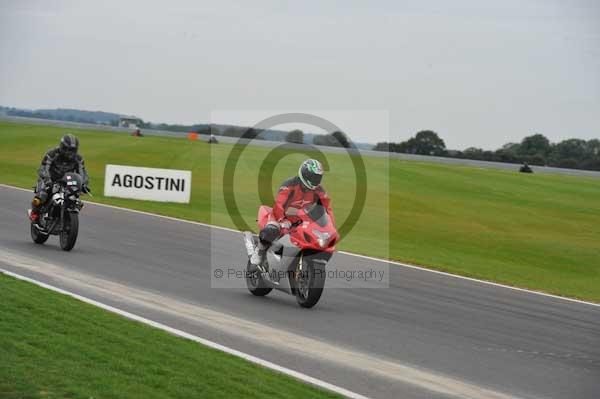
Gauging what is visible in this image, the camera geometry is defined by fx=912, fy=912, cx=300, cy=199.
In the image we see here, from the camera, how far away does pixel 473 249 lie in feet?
84.6

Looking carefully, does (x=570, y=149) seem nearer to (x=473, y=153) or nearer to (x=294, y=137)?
(x=473, y=153)

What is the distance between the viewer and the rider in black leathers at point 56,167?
633 inches

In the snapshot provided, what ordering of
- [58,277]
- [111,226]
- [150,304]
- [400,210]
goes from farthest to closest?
[400,210], [111,226], [58,277], [150,304]

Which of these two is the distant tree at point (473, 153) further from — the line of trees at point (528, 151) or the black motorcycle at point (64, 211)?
Result: the black motorcycle at point (64, 211)

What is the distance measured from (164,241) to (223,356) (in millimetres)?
10402

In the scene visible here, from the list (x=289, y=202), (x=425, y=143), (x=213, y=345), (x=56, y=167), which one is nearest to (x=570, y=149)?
(x=425, y=143)

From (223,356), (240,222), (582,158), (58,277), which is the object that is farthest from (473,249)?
(582,158)

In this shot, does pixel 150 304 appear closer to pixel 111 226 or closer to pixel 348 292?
pixel 348 292

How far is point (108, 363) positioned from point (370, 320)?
15.9ft

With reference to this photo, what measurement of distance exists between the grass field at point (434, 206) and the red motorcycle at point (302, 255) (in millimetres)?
7021

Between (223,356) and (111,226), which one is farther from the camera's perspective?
(111,226)

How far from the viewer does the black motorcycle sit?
15.7m

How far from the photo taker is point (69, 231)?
623 inches

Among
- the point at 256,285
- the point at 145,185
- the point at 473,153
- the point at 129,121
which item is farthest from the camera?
the point at 129,121
